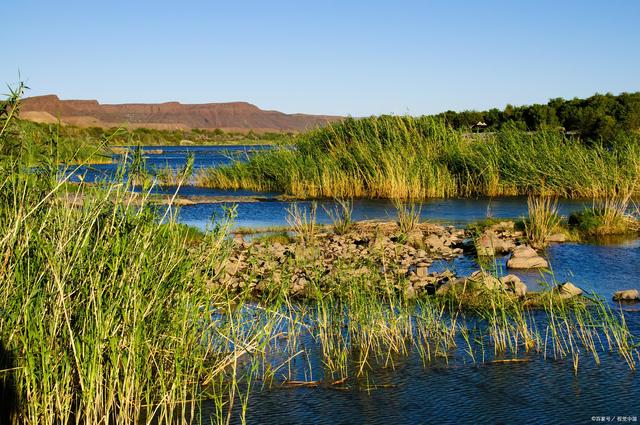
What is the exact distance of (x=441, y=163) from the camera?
85.3 feet

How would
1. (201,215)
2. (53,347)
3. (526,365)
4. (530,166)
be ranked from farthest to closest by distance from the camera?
(530,166), (201,215), (526,365), (53,347)

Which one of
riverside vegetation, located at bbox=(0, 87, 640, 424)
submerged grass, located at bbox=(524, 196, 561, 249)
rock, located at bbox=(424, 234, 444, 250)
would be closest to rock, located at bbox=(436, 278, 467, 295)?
riverside vegetation, located at bbox=(0, 87, 640, 424)

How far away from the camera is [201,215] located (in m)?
22.1

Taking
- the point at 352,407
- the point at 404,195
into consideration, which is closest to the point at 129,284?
the point at 352,407

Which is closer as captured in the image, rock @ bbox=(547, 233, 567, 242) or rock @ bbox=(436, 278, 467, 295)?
rock @ bbox=(436, 278, 467, 295)

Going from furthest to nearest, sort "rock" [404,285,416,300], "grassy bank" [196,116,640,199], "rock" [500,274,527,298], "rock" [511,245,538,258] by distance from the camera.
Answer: "grassy bank" [196,116,640,199] → "rock" [511,245,538,258] → "rock" [404,285,416,300] → "rock" [500,274,527,298]

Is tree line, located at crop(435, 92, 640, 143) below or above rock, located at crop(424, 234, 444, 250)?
above

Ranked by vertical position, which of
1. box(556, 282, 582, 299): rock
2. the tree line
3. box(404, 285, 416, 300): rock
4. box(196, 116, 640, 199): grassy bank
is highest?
the tree line

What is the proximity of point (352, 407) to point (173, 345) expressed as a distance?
5.81 feet

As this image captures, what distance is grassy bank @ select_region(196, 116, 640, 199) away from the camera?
74.0ft

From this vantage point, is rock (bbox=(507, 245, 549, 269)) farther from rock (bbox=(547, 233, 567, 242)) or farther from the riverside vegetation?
the riverside vegetation

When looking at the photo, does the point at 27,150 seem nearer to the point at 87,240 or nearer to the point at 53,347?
the point at 87,240

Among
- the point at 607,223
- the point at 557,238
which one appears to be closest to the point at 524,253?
the point at 557,238

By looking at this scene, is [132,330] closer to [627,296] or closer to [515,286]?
[515,286]
